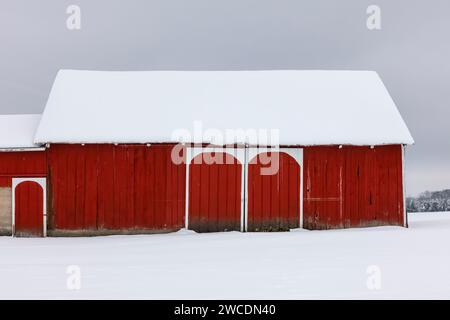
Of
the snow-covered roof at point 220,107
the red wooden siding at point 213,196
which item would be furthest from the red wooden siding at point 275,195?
the snow-covered roof at point 220,107

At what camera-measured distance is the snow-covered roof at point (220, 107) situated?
17.8 m

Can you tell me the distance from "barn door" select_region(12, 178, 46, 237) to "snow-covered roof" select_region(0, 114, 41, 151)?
112 centimetres

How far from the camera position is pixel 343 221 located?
1805 centimetres

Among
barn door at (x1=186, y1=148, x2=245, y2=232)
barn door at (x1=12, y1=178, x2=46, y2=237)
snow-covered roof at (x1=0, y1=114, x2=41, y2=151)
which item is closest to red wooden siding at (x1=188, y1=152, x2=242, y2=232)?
barn door at (x1=186, y1=148, x2=245, y2=232)

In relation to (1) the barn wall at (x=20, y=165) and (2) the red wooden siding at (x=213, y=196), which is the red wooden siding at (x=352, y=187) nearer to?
(2) the red wooden siding at (x=213, y=196)

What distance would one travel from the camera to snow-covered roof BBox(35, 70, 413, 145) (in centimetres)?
1784

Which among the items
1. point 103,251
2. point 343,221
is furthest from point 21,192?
point 343,221

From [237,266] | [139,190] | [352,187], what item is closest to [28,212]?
[139,190]

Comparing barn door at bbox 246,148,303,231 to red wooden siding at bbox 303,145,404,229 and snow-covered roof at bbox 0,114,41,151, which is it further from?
snow-covered roof at bbox 0,114,41,151

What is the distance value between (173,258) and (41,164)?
25.7 feet

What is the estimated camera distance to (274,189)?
58.4ft

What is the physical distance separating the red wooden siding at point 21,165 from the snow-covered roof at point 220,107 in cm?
67

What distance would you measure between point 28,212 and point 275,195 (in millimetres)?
7901
